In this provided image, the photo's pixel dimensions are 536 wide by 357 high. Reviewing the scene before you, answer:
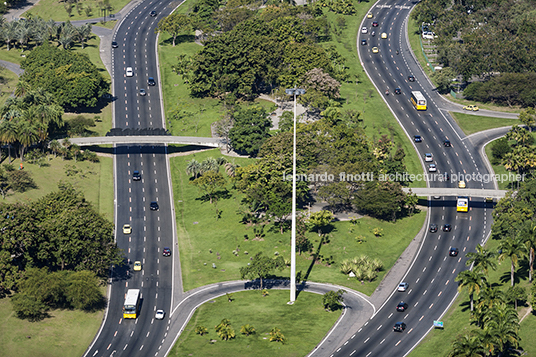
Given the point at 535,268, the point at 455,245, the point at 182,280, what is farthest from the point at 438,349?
the point at 182,280

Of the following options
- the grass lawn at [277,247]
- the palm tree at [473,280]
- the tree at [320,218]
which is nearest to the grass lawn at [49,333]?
the grass lawn at [277,247]

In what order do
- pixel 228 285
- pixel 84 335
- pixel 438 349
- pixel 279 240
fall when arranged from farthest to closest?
pixel 279 240 → pixel 228 285 → pixel 84 335 → pixel 438 349

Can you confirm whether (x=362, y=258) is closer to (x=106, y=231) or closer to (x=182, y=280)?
(x=182, y=280)

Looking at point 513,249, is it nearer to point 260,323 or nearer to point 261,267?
point 261,267

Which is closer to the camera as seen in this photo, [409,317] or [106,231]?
[409,317]

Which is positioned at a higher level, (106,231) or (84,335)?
(106,231)

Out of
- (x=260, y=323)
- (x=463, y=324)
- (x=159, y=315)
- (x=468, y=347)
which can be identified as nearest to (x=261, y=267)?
(x=260, y=323)

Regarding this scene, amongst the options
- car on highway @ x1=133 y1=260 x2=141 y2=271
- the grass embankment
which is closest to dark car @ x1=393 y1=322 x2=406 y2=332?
the grass embankment

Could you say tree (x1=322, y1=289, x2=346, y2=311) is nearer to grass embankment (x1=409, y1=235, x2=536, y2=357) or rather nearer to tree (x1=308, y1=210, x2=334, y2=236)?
grass embankment (x1=409, y1=235, x2=536, y2=357)
